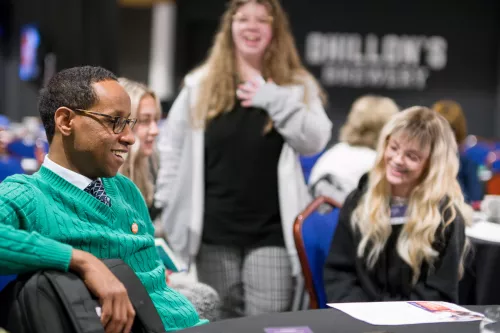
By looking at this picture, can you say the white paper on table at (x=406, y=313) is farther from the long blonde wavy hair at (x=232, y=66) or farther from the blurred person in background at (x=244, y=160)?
the long blonde wavy hair at (x=232, y=66)

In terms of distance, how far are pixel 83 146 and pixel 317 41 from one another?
10959 millimetres

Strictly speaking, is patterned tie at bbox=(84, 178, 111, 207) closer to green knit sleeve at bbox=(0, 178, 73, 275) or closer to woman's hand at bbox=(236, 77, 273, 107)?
green knit sleeve at bbox=(0, 178, 73, 275)

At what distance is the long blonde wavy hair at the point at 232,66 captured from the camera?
9.69ft

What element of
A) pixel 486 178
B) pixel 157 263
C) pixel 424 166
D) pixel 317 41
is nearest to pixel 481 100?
pixel 317 41

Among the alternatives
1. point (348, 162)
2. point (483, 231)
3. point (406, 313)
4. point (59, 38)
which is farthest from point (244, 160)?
point (59, 38)

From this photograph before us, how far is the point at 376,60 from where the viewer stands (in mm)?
12328

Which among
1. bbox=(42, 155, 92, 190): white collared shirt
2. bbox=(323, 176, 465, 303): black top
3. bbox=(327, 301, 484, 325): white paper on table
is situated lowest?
bbox=(323, 176, 465, 303): black top

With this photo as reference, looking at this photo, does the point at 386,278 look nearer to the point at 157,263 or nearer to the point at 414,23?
the point at 157,263

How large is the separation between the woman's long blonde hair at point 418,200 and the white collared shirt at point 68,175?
3.85ft

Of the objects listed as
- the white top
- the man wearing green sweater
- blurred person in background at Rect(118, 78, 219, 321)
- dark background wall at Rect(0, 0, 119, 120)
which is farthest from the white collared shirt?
dark background wall at Rect(0, 0, 119, 120)

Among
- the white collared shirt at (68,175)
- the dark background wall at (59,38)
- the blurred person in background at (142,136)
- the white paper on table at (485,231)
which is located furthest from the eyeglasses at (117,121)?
the dark background wall at (59,38)

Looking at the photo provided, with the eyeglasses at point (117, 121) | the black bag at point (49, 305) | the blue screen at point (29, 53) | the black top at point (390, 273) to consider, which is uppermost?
the blue screen at point (29, 53)

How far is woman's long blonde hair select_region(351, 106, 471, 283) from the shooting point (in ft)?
8.28

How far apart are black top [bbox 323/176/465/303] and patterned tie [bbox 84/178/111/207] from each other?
3.47 ft
